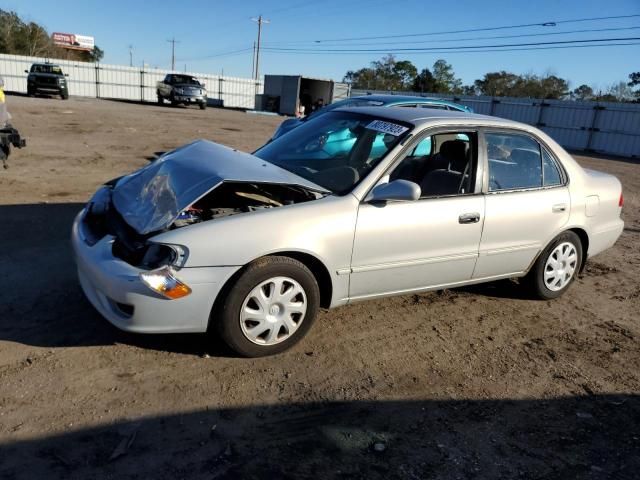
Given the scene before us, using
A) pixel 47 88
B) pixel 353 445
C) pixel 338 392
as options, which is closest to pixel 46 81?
pixel 47 88

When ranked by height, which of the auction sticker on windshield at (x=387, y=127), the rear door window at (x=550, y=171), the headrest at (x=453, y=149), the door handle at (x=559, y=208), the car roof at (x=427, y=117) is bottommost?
the door handle at (x=559, y=208)

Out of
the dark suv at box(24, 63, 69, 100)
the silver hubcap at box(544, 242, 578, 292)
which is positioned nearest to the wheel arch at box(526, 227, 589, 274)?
the silver hubcap at box(544, 242, 578, 292)

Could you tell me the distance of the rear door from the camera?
4277 mm

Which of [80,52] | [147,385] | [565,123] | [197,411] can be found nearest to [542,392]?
[197,411]

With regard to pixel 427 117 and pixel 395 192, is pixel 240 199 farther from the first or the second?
pixel 427 117

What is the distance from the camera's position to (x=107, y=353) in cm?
339

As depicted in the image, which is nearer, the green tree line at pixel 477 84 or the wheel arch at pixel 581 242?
the wheel arch at pixel 581 242

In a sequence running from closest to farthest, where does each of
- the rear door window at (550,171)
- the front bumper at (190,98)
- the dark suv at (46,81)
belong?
the rear door window at (550,171)
the dark suv at (46,81)
the front bumper at (190,98)

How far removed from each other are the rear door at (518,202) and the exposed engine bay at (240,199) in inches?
61.8

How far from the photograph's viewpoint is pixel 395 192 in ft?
11.8

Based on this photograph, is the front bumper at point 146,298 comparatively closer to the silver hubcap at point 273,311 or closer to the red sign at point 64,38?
the silver hubcap at point 273,311

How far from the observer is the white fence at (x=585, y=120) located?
23.6m

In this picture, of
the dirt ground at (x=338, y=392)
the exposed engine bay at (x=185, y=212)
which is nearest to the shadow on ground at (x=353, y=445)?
the dirt ground at (x=338, y=392)

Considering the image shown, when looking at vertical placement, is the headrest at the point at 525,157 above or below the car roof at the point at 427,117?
below
